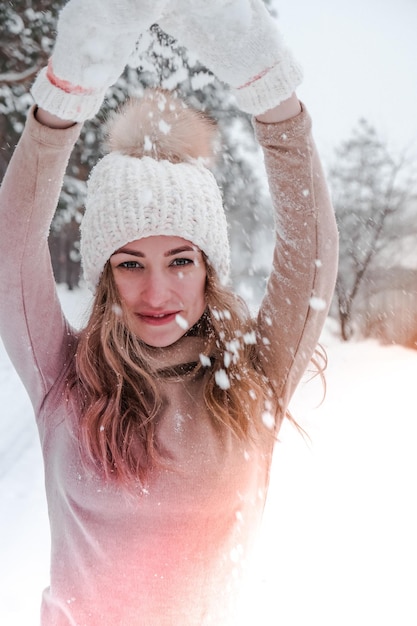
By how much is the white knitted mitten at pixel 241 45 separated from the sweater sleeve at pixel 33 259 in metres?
0.19

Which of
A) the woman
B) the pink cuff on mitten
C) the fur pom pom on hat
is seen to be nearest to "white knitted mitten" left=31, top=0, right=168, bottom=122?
the pink cuff on mitten

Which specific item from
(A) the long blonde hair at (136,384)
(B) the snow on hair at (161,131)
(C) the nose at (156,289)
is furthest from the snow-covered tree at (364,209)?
Answer: (C) the nose at (156,289)

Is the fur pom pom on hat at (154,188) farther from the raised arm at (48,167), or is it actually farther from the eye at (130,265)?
the raised arm at (48,167)

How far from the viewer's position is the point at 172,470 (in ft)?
2.79

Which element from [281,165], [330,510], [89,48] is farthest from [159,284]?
[330,510]

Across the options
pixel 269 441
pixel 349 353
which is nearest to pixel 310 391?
pixel 349 353

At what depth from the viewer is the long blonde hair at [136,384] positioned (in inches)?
33.6

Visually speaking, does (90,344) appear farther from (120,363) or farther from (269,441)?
(269,441)

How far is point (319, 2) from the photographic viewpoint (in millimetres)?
2975

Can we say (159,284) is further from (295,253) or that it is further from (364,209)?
(364,209)

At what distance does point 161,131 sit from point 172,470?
0.59 m

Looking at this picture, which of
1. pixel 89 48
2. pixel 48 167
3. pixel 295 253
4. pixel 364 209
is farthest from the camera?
pixel 364 209

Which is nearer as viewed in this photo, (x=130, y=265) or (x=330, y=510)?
(x=130, y=265)

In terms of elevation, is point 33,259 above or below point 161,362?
above
